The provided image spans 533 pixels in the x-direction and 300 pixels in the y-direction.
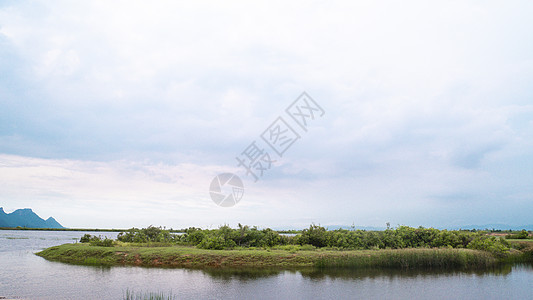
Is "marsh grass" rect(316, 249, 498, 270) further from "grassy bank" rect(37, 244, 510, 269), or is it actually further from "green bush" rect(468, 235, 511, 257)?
"green bush" rect(468, 235, 511, 257)

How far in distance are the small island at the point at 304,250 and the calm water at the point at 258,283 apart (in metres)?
2.31

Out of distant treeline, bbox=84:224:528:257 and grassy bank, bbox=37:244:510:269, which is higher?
distant treeline, bbox=84:224:528:257

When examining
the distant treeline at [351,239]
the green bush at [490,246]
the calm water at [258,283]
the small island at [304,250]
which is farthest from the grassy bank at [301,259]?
the distant treeline at [351,239]

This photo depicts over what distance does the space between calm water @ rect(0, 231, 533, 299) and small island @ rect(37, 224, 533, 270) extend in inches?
90.9

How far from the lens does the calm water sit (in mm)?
15000

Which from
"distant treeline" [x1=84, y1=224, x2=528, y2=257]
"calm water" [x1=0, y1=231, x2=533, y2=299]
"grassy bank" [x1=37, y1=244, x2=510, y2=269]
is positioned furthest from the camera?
"distant treeline" [x1=84, y1=224, x2=528, y2=257]

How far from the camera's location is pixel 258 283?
17.2 metres

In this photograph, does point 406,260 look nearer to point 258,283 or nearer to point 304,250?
point 304,250

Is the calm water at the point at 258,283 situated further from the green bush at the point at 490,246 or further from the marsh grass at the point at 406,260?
the green bush at the point at 490,246

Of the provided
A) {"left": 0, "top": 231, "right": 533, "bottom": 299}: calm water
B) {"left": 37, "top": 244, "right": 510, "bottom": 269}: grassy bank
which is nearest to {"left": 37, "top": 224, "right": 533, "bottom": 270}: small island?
{"left": 37, "top": 244, "right": 510, "bottom": 269}: grassy bank

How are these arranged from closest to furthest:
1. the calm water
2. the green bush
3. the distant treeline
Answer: the calm water → the green bush → the distant treeline

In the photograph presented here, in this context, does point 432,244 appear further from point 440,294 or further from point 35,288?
point 35,288

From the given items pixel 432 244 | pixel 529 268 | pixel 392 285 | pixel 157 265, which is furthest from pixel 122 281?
pixel 529 268

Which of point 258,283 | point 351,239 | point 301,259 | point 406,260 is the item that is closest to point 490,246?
point 406,260
